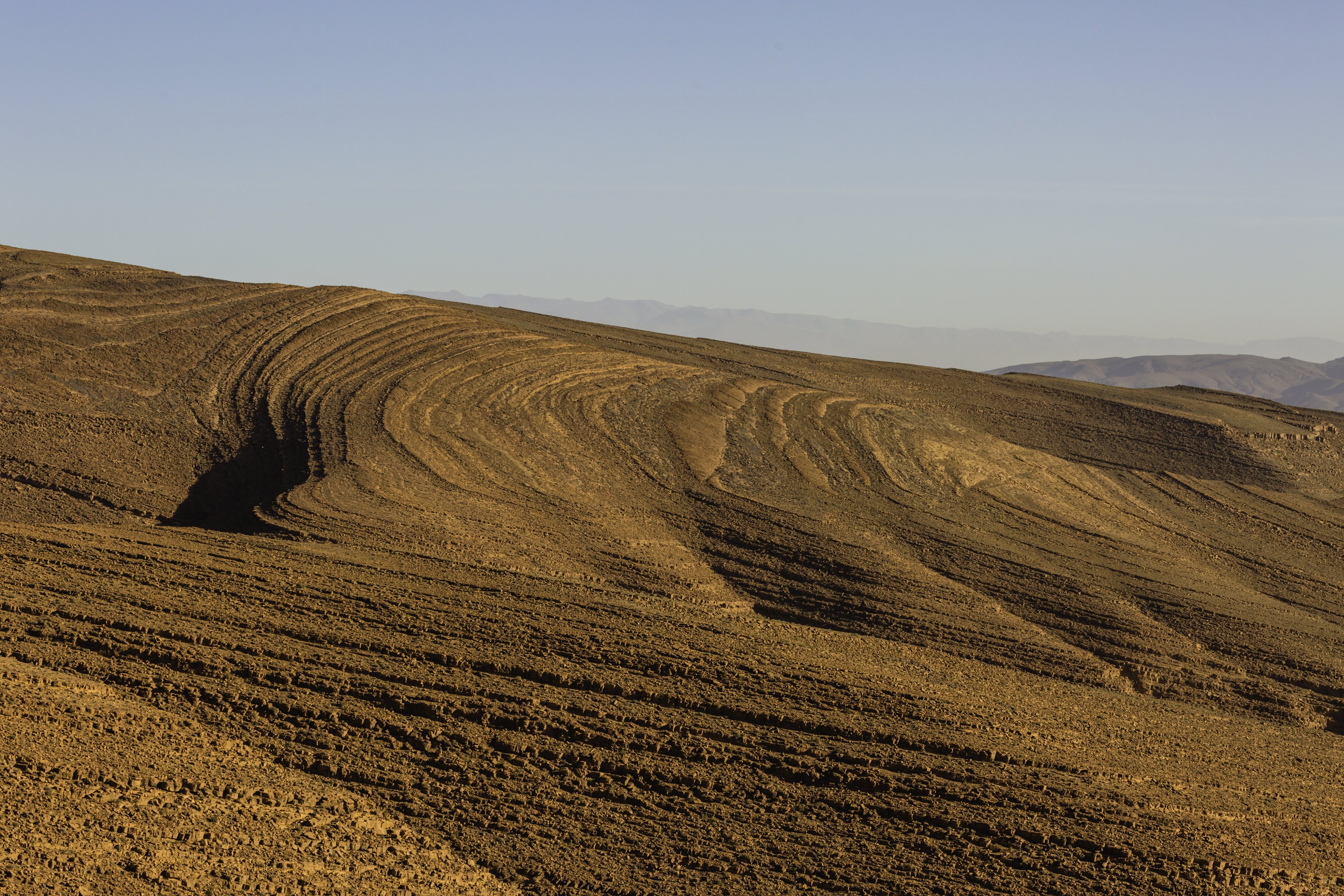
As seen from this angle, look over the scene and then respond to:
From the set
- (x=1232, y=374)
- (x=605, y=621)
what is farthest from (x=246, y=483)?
(x=1232, y=374)

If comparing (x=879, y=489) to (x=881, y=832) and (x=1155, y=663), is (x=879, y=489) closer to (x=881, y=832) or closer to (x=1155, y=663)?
(x=1155, y=663)

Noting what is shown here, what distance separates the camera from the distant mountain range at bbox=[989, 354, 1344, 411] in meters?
122

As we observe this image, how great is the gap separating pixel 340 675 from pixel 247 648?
0.97 m

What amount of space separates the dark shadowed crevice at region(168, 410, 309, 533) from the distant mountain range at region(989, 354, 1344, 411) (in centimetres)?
10429

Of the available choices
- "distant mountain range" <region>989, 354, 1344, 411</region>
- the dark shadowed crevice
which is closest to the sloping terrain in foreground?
the dark shadowed crevice

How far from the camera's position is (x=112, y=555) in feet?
36.4

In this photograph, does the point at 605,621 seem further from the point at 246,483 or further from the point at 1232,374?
the point at 1232,374

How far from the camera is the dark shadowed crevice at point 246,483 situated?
14.7m

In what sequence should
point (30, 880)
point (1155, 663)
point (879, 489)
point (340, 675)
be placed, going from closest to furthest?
1. point (30, 880)
2. point (340, 675)
3. point (1155, 663)
4. point (879, 489)

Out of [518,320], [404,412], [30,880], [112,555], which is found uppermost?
[518,320]

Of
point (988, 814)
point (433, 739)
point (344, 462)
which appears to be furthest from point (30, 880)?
point (344, 462)

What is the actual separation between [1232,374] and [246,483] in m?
134

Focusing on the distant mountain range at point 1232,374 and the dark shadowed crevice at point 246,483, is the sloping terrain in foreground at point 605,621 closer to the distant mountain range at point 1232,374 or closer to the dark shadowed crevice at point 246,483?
the dark shadowed crevice at point 246,483

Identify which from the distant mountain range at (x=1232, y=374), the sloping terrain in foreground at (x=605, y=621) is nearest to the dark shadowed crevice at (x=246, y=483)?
the sloping terrain in foreground at (x=605, y=621)
